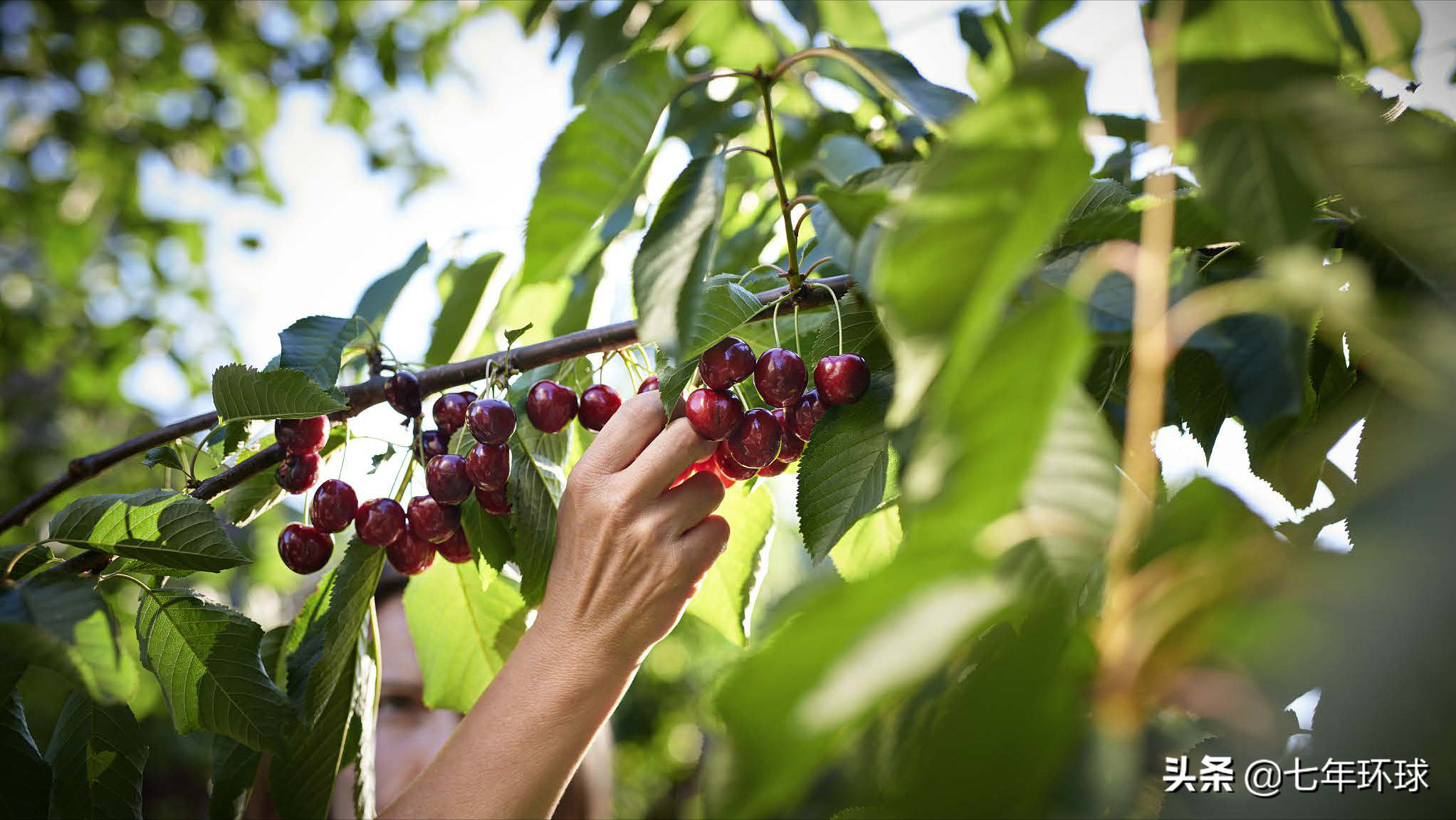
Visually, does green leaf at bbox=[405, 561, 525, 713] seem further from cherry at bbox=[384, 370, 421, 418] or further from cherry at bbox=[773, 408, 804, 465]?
cherry at bbox=[773, 408, 804, 465]

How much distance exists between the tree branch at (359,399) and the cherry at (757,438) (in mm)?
98

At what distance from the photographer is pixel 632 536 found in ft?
2.91

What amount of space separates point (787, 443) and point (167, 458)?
670 mm

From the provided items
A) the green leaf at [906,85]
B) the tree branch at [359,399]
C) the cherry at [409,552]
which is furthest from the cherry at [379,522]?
the green leaf at [906,85]

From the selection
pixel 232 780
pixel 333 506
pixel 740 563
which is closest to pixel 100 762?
pixel 232 780

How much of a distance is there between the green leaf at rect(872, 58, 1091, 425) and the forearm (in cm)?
71

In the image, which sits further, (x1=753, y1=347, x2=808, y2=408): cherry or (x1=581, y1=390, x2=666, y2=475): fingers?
(x1=581, y1=390, x2=666, y2=475): fingers

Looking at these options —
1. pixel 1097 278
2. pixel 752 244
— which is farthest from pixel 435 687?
pixel 1097 278

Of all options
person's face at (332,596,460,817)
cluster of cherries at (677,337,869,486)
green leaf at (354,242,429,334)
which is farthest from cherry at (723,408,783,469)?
person's face at (332,596,460,817)

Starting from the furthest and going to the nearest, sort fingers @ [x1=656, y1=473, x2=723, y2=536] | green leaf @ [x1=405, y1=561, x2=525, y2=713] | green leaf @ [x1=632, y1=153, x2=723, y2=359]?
green leaf @ [x1=405, y1=561, x2=525, y2=713] < fingers @ [x1=656, y1=473, x2=723, y2=536] < green leaf @ [x1=632, y1=153, x2=723, y2=359]

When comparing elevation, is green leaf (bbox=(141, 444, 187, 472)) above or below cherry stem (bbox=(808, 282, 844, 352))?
below

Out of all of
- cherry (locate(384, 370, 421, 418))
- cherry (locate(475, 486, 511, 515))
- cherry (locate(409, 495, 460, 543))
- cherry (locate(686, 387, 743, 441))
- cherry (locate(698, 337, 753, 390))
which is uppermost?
cherry (locate(384, 370, 421, 418))

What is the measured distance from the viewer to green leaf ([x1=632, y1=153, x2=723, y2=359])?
53cm

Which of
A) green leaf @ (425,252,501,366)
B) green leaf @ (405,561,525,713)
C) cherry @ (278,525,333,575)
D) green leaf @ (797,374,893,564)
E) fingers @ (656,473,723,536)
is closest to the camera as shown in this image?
green leaf @ (797,374,893,564)
